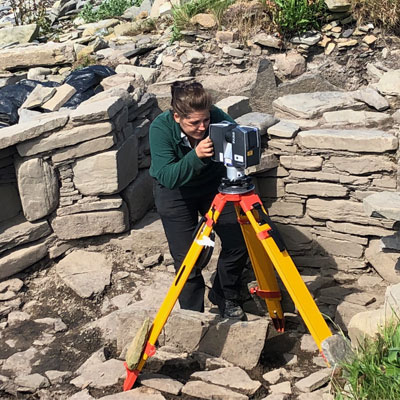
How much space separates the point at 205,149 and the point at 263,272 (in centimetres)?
105

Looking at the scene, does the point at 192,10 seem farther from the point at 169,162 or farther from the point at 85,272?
the point at 169,162

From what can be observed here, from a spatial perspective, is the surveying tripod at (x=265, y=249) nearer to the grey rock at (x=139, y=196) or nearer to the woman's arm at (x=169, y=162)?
the woman's arm at (x=169, y=162)

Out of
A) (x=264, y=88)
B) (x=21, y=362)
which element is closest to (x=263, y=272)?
(x=21, y=362)

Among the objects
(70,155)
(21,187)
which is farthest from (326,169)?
(21,187)

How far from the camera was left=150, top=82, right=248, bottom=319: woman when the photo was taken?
396 centimetres

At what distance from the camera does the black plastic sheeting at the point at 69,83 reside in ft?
19.6

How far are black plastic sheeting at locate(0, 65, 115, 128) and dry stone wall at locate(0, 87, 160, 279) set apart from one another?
66 centimetres

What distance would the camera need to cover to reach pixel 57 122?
520 cm

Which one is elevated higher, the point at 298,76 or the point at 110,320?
the point at 298,76

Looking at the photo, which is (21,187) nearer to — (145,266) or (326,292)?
(145,266)

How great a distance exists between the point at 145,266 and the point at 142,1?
6.69m

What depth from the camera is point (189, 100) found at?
395 centimetres

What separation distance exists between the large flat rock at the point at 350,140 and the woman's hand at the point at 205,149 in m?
1.74

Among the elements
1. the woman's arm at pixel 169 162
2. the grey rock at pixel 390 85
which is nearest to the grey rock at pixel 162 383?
the woman's arm at pixel 169 162
